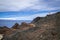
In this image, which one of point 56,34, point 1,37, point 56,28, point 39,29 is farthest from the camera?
point 1,37

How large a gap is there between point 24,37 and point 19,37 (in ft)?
2.08

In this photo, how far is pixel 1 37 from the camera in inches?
722

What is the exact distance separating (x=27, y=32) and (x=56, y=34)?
3405 millimetres


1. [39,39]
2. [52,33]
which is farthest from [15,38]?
[52,33]

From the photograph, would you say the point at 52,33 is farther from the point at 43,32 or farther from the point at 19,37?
the point at 19,37

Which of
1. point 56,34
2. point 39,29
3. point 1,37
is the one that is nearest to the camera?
point 56,34

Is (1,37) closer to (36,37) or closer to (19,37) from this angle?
(19,37)

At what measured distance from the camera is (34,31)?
574 inches

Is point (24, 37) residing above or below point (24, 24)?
below

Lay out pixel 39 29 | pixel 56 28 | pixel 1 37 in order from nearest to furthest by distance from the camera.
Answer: pixel 56 28, pixel 39 29, pixel 1 37

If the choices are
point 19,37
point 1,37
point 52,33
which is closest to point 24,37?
point 19,37

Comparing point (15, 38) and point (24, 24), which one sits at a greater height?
point (24, 24)

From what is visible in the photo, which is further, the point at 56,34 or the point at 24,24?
the point at 24,24

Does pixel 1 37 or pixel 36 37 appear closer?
pixel 36 37
